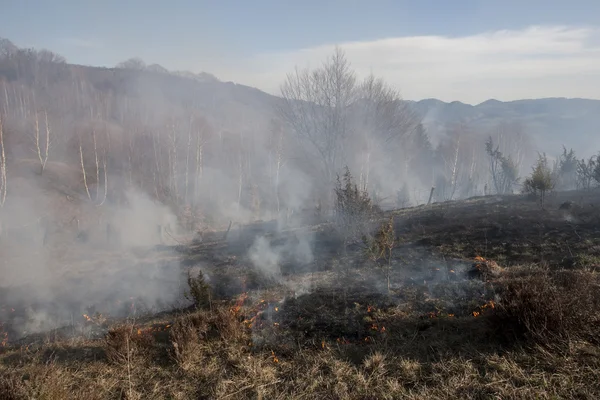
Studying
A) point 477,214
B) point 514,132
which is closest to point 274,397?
point 477,214

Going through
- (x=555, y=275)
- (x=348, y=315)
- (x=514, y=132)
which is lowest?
(x=348, y=315)

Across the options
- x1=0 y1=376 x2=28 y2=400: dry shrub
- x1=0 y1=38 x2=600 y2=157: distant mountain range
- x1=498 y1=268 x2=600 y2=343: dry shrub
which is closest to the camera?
x1=0 y1=376 x2=28 y2=400: dry shrub

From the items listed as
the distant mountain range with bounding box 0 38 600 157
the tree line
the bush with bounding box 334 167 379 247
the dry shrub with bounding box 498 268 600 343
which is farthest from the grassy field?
the distant mountain range with bounding box 0 38 600 157

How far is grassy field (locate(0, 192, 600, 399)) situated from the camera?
3.87 meters

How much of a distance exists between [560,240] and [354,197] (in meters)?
5.88

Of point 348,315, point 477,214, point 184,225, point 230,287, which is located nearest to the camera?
point 348,315

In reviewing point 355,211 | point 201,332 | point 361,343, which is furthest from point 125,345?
point 355,211

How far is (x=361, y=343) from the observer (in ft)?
16.7

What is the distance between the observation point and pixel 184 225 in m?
20.2

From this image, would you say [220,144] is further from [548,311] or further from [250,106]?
[548,311]

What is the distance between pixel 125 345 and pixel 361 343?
11.6 ft

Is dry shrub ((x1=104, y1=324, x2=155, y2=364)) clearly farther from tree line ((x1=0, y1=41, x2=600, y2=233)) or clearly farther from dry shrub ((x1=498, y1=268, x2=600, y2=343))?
tree line ((x1=0, y1=41, x2=600, y2=233))

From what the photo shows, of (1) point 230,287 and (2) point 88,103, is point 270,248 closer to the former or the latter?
(1) point 230,287

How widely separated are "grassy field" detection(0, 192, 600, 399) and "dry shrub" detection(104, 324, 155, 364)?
17mm
